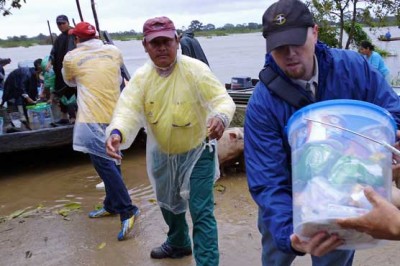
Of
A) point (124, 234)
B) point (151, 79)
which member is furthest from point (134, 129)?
point (124, 234)

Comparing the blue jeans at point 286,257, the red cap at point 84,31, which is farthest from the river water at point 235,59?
the blue jeans at point 286,257

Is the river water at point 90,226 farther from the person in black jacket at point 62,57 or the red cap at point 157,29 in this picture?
the red cap at point 157,29

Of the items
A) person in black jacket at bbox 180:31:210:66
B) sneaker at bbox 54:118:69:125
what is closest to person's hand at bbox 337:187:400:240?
person in black jacket at bbox 180:31:210:66

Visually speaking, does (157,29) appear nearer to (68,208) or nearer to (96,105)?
(96,105)

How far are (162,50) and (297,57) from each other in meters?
1.62

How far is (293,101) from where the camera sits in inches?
79.7

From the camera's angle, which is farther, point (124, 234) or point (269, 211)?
point (124, 234)

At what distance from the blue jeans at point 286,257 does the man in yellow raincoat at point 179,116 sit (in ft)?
3.04

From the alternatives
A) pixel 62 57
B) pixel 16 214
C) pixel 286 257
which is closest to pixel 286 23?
pixel 286 257

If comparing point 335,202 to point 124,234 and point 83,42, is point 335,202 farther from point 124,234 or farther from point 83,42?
point 83,42

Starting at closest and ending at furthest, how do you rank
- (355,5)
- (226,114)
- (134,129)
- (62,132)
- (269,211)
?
1. (269,211)
2. (226,114)
3. (134,129)
4. (62,132)
5. (355,5)

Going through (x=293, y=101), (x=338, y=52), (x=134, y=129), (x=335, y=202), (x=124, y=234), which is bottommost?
(x=124, y=234)

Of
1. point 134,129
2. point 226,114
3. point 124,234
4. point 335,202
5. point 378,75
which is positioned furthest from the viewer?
point 124,234

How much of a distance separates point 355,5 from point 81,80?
8.95m
